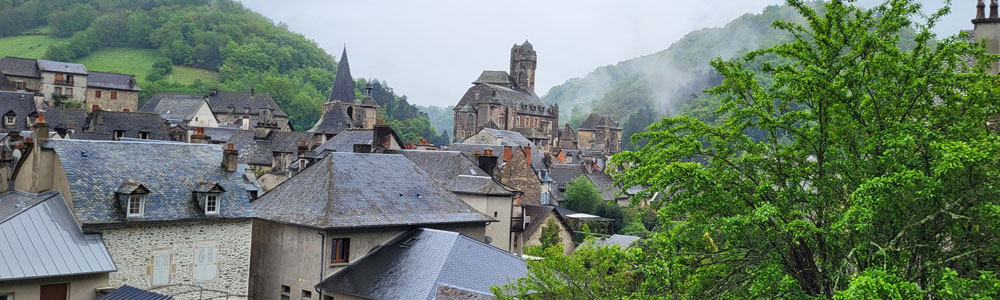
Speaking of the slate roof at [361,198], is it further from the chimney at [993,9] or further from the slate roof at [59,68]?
the slate roof at [59,68]

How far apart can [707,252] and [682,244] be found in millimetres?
579

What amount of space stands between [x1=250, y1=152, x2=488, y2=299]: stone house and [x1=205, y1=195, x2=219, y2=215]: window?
268 cm

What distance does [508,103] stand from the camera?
117 metres

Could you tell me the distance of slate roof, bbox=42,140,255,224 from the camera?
21516 mm

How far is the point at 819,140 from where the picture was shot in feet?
46.1

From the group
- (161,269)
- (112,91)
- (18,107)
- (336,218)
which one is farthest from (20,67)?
(336,218)

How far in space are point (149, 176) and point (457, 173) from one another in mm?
17813

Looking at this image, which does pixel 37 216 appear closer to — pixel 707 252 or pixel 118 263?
pixel 118 263

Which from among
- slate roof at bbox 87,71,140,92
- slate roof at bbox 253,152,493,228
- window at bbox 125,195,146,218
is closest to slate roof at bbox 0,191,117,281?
window at bbox 125,195,146,218

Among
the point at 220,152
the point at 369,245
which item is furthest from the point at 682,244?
the point at 220,152

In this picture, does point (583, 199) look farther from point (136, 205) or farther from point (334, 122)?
point (136, 205)

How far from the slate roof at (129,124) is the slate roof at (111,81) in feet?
170

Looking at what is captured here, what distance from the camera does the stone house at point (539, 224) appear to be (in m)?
39.8

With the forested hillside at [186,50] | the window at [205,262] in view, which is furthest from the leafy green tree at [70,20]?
the window at [205,262]
